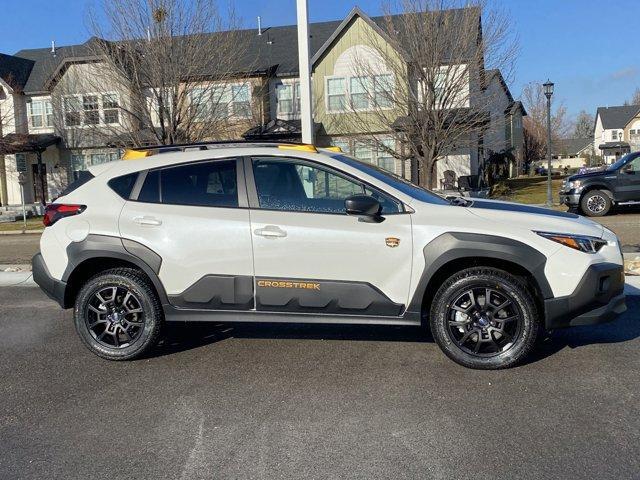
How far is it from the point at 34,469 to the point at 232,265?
2048 millimetres

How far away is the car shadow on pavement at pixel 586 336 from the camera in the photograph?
16.9 ft

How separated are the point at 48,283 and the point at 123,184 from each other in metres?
1.12

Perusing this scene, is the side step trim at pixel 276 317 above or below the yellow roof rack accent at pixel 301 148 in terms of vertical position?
below

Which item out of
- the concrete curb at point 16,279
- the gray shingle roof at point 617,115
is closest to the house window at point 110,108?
the concrete curb at point 16,279

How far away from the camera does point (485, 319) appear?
15.1ft

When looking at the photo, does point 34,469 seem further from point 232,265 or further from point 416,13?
point 416,13

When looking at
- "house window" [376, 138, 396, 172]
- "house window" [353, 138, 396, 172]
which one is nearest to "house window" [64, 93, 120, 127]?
"house window" [353, 138, 396, 172]

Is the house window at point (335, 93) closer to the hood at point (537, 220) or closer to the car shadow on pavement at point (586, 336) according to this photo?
the car shadow on pavement at point (586, 336)

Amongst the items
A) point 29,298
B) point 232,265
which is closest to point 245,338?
point 232,265

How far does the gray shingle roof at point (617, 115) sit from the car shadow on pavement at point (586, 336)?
280ft

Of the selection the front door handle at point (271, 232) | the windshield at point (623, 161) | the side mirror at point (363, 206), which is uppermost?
the windshield at point (623, 161)

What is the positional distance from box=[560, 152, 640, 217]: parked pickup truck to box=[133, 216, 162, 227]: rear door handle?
1437cm

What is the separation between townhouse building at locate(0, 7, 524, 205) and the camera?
70.5ft

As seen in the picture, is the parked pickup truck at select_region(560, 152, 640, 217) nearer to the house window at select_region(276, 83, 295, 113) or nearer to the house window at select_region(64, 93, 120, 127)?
the house window at select_region(276, 83, 295, 113)
